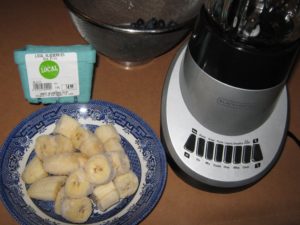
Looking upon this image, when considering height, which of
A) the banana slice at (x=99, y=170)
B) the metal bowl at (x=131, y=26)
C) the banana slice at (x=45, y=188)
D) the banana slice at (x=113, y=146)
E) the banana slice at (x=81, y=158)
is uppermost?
the metal bowl at (x=131, y=26)

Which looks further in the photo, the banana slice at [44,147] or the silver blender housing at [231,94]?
the banana slice at [44,147]

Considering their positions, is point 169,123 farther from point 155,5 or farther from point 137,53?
point 155,5

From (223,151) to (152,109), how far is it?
222 millimetres

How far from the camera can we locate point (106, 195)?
504 millimetres

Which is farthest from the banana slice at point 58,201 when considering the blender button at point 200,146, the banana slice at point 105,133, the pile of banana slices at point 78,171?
the blender button at point 200,146

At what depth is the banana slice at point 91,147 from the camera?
1.75 ft

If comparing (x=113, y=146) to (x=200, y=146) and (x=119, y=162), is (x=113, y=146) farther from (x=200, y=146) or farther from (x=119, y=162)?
(x=200, y=146)

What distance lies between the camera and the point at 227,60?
434mm

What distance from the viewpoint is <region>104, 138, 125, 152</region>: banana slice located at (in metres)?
0.54

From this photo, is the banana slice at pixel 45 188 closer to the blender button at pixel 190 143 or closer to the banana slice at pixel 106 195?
the banana slice at pixel 106 195

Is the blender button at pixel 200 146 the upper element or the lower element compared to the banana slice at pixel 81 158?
upper

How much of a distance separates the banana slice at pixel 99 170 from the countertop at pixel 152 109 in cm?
11

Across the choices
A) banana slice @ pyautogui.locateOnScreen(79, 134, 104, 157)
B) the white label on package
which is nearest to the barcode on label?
the white label on package

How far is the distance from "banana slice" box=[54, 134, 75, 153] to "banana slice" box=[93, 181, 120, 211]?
0.29 feet
